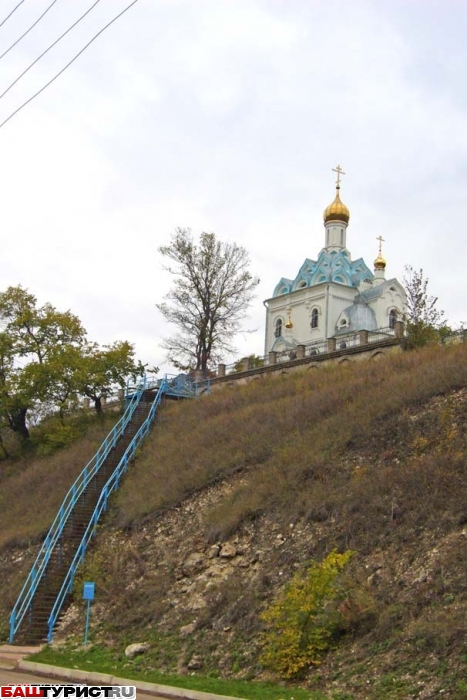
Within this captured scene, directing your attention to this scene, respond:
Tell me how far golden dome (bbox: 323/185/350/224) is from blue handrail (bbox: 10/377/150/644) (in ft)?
106

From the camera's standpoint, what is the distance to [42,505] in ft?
91.7

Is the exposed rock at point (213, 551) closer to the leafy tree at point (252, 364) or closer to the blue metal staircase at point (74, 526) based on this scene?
the blue metal staircase at point (74, 526)

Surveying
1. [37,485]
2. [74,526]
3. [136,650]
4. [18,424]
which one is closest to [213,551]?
[136,650]

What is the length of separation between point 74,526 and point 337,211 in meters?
41.3

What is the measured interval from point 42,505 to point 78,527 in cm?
419

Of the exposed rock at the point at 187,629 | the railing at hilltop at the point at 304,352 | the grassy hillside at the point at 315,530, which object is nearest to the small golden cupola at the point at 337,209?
the railing at hilltop at the point at 304,352

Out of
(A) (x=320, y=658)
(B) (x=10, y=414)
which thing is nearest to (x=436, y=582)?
(A) (x=320, y=658)

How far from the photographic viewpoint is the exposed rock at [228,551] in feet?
62.8

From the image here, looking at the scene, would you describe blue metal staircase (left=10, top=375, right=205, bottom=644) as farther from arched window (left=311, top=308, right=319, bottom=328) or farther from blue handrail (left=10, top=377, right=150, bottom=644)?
arched window (left=311, top=308, right=319, bottom=328)

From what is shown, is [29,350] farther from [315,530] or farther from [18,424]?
[315,530]

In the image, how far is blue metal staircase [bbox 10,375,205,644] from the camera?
20.5m

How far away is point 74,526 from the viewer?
79.1 ft

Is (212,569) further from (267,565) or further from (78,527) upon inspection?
(78,527)

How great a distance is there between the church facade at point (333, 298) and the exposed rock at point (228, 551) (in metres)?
35.0
